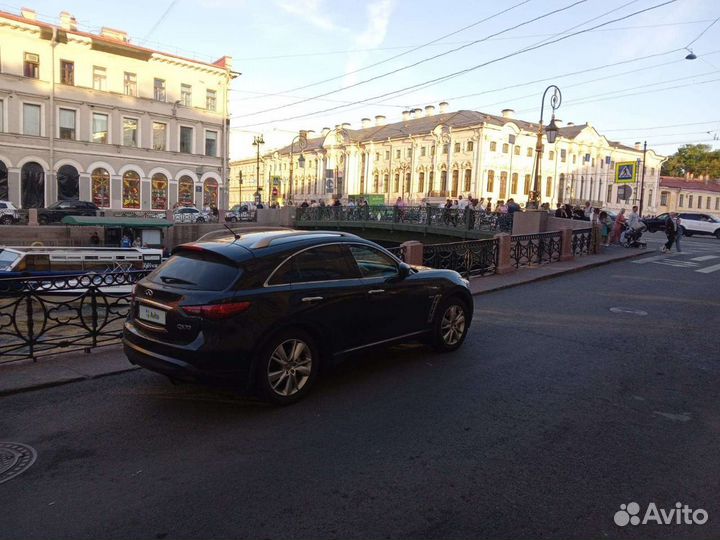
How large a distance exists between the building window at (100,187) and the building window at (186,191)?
593 centimetres

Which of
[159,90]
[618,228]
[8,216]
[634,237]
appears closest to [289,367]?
[634,237]

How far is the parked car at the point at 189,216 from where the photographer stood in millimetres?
40062

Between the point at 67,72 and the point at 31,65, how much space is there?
7.75 ft

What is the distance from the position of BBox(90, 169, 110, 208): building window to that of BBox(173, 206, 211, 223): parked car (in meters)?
5.42

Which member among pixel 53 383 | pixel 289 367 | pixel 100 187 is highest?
pixel 100 187

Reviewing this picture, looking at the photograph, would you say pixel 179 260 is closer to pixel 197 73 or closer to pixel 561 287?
pixel 561 287

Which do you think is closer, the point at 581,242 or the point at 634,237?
the point at 581,242

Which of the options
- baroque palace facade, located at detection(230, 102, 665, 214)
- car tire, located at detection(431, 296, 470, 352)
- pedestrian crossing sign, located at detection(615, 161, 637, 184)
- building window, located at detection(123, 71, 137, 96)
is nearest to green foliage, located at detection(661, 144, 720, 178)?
baroque palace facade, located at detection(230, 102, 665, 214)

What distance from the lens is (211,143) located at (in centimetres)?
4878

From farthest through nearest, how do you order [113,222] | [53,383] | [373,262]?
1. [113,222]
2. [373,262]
3. [53,383]

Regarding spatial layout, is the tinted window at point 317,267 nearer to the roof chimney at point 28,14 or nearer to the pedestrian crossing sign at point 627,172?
the pedestrian crossing sign at point 627,172

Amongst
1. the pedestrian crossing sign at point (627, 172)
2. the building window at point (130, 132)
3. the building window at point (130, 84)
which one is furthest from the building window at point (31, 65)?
the pedestrian crossing sign at point (627, 172)

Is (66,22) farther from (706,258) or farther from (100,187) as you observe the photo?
(706,258)

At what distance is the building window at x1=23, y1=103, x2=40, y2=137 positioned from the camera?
3872 cm
